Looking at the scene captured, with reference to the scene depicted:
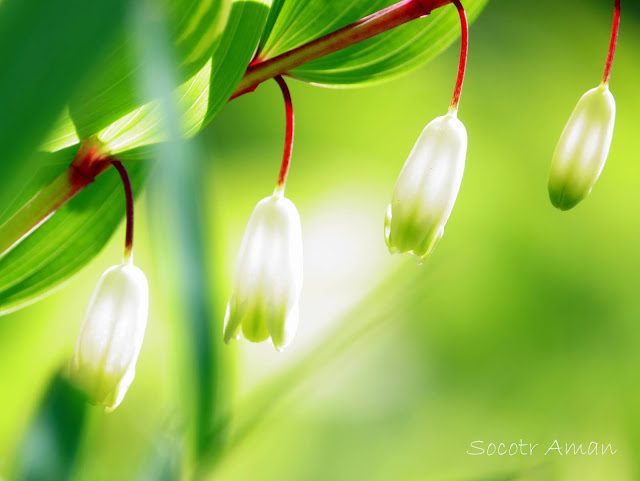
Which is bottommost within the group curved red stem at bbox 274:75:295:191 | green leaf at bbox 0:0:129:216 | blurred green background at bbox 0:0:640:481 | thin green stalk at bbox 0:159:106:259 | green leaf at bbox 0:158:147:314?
green leaf at bbox 0:0:129:216

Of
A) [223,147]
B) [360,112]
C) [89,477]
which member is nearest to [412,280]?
[89,477]

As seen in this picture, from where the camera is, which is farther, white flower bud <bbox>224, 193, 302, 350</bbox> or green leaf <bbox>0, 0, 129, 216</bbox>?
white flower bud <bbox>224, 193, 302, 350</bbox>

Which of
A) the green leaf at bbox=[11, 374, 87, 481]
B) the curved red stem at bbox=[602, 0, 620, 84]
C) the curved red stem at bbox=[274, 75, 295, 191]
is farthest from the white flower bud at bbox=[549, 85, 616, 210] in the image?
the green leaf at bbox=[11, 374, 87, 481]

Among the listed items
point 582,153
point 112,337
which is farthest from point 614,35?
point 112,337

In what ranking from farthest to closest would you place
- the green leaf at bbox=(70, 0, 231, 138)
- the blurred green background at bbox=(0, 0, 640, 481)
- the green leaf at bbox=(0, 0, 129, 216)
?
the blurred green background at bbox=(0, 0, 640, 481), the green leaf at bbox=(70, 0, 231, 138), the green leaf at bbox=(0, 0, 129, 216)

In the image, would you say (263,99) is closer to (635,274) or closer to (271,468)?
(271,468)

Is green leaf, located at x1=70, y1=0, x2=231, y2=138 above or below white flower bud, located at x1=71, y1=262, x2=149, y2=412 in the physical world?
above

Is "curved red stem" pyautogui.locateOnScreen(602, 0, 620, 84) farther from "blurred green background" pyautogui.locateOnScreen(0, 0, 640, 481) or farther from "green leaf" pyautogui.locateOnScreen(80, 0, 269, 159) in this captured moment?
"blurred green background" pyautogui.locateOnScreen(0, 0, 640, 481)
